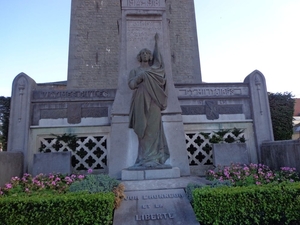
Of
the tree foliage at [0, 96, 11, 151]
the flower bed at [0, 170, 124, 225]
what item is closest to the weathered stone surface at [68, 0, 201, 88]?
the tree foliage at [0, 96, 11, 151]

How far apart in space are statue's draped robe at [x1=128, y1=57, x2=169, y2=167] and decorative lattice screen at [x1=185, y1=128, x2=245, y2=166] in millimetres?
1814

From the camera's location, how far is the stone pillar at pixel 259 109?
312 inches

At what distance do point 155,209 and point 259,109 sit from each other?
564cm

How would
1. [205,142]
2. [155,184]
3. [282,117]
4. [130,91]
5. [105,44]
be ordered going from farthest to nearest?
[105,44], [282,117], [205,142], [130,91], [155,184]

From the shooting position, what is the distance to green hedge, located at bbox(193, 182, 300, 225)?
3.72 m

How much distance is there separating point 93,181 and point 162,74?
10.1 feet

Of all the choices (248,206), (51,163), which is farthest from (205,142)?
(51,163)

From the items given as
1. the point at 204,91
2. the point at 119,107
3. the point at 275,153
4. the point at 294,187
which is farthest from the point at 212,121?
the point at 294,187

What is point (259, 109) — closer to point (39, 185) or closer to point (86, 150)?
point (86, 150)

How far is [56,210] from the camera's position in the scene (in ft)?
11.8

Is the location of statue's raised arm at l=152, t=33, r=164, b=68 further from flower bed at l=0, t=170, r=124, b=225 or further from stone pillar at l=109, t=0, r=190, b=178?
flower bed at l=0, t=170, r=124, b=225

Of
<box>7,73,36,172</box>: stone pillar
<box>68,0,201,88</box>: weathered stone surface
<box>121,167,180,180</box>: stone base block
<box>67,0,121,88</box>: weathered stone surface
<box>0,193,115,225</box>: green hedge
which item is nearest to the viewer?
<box>0,193,115,225</box>: green hedge

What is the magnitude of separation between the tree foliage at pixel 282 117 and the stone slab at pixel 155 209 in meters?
6.78

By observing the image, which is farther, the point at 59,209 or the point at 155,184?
the point at 155,184
